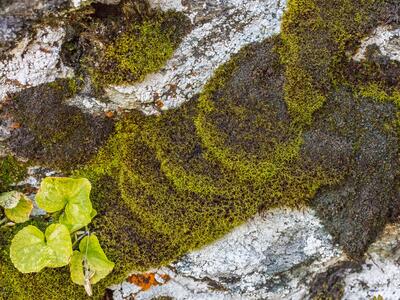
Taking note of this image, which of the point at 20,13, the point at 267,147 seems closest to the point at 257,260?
the point at 267,147

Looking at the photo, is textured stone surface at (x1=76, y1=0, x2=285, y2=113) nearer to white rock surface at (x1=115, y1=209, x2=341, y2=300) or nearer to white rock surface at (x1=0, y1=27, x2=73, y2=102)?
white rock surface at (x1=0, y1=27, x2=73, y2=102)

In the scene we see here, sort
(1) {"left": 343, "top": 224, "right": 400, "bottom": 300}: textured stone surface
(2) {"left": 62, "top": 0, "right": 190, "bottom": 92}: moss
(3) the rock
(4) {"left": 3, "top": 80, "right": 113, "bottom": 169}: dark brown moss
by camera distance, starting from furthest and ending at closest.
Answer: (1) {"left": 343, "top": 224, "right": 400, "bottom": 300}: textured stone surface → (4) {"left": 3, "top": 80, "right": 113, "bottom": 169}: dark brown moss → (2) {"left": 62, "top": 0, "right": 190, "bottom": 92}: moss → (3) the rock

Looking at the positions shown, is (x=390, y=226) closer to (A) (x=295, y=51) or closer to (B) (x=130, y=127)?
(A) (x=295, y=51)

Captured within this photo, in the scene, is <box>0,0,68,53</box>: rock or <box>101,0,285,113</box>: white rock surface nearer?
<box>0,0,68,53</box>: rock

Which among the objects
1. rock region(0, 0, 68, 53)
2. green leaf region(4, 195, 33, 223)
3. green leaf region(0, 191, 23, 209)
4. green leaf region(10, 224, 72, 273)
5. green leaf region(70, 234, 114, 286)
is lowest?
green leaf region(70, 234, 114, 286)

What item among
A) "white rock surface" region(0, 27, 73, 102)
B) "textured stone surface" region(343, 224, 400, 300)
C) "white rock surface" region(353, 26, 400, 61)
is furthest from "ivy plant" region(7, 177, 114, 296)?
"white rock surface" region(353, 26, 400, 61)

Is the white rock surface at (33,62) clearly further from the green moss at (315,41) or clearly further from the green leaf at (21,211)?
the green moss at (315,41)
